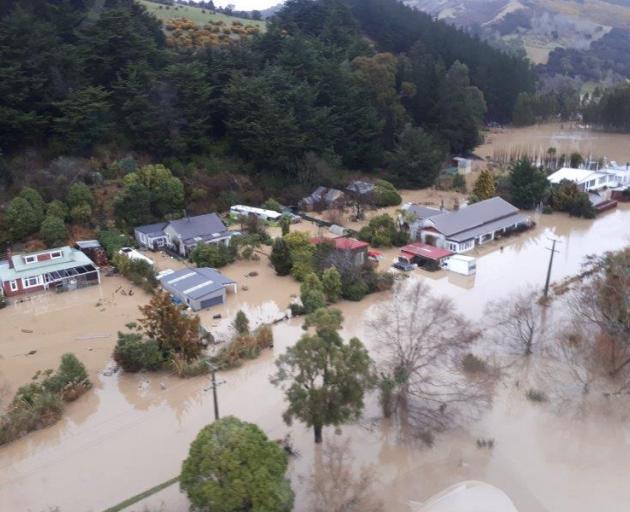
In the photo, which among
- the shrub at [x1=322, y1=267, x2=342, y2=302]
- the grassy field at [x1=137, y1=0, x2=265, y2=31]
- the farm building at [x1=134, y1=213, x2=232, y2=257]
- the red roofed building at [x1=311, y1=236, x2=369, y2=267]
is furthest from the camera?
the grassy field at [x1=137, y1=0, x2=265, y2=31]

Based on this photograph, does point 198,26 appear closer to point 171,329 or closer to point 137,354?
point 171,329

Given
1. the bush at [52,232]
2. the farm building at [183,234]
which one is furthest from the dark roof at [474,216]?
the bush at [52,232]

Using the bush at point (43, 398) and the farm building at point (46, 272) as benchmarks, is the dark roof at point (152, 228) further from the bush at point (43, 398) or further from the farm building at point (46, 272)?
the bush at point (43, 398)

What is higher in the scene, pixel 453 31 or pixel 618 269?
pixel 453 31

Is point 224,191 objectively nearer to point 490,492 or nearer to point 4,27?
point 4,27

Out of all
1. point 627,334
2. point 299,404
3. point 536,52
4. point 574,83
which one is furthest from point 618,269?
point 536,52

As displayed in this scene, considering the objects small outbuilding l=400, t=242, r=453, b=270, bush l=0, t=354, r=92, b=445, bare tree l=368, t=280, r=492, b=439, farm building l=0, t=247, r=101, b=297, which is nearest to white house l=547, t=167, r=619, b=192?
small outbuilding l=400, t=242, r=453, b=270

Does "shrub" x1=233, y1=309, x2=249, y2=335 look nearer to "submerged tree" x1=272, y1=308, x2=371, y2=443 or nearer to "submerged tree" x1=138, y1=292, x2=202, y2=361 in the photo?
"submerged tree" x1=138, y1=292, x2=202, y2=361
